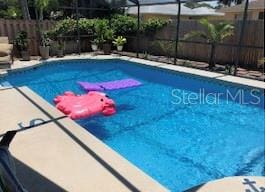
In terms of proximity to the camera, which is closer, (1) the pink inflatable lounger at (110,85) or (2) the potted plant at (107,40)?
(1) the pink inflatable lounger at (110,85)

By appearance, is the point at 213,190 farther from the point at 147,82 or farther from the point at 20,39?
the point at 20,39

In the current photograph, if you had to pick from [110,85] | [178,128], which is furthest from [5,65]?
[178,128]

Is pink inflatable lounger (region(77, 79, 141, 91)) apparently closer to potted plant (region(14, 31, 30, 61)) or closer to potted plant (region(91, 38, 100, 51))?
potted plant (region(14, 31, 30, 61))

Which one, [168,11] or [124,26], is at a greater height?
[168,11]

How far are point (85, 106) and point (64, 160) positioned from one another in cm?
296

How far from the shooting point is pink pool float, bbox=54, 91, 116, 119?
5.84 m

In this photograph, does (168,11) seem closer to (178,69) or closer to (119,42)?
(119,42)

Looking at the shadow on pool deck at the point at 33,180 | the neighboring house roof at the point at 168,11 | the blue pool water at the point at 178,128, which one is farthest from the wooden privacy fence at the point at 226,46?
the shadow on pool deck at the point at 33,180

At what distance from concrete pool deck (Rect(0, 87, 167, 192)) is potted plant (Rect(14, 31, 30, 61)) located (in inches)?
272

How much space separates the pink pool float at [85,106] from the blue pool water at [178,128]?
0.65 ft

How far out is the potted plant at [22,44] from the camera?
35.9 feet

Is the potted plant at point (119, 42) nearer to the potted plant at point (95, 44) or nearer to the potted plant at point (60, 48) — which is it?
the potted plant at point (95, 44)

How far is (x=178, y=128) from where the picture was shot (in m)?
5.70

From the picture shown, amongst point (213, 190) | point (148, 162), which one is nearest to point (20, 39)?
point (148, 162)
